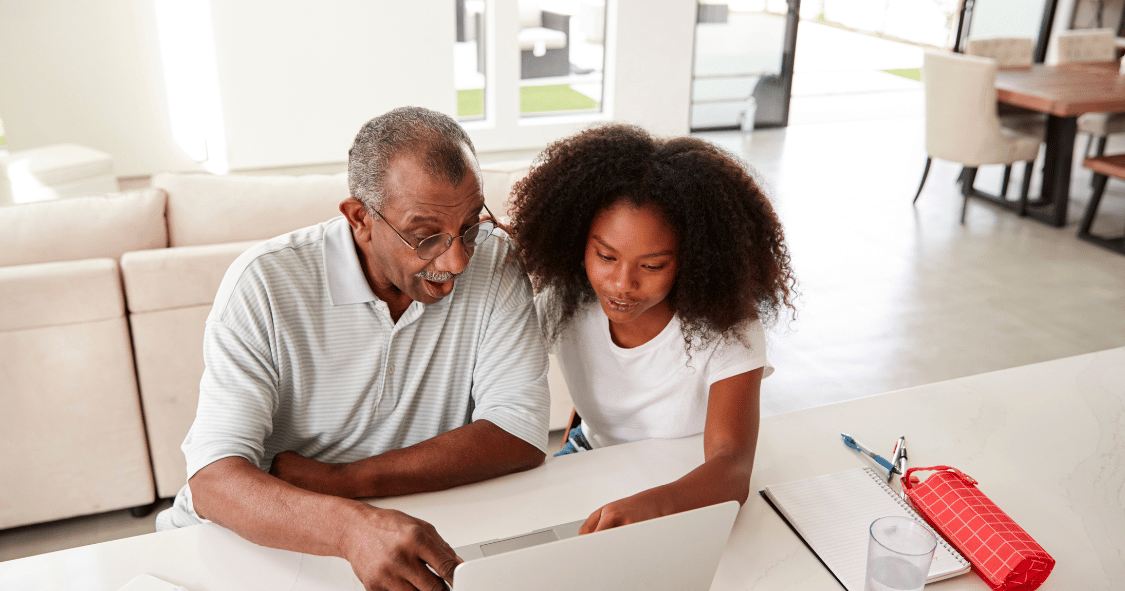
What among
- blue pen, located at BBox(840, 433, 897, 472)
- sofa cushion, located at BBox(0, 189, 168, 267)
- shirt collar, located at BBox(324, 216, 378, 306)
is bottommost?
blue pen, located at BBox(840, 433, 897, 472)

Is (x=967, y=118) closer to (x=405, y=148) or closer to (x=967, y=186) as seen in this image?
(x=967, y=186)

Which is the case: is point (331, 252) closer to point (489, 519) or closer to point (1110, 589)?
point (489, 519)

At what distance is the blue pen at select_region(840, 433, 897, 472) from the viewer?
4.42 feet

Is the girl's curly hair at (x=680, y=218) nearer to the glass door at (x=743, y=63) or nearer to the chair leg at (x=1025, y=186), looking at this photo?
the chair leg at (x=1025, y=186)

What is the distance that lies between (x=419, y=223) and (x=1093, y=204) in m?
4.63

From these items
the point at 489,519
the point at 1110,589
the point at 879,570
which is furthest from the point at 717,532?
the point at 1110,589

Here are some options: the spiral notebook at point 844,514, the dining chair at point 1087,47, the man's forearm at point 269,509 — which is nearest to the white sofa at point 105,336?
the man's forearm at point 269,509

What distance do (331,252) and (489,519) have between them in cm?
53

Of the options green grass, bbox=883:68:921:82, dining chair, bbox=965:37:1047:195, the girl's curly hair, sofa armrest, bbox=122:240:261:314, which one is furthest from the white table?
green grass, bbox=883:68:921:82

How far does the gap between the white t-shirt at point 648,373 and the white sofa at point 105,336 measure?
3.73 feet

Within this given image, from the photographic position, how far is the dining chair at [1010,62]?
5.27 meters

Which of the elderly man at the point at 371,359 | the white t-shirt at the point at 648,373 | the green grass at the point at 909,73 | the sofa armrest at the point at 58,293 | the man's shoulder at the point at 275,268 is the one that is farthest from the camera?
the green grass at the point at 909,73

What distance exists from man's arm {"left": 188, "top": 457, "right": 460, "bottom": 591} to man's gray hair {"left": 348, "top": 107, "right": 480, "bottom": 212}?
458 millimetres

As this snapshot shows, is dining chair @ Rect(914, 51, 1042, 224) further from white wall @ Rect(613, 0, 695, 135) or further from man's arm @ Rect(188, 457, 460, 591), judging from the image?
man's arm @ Rect(188, 457, 460, 591)
